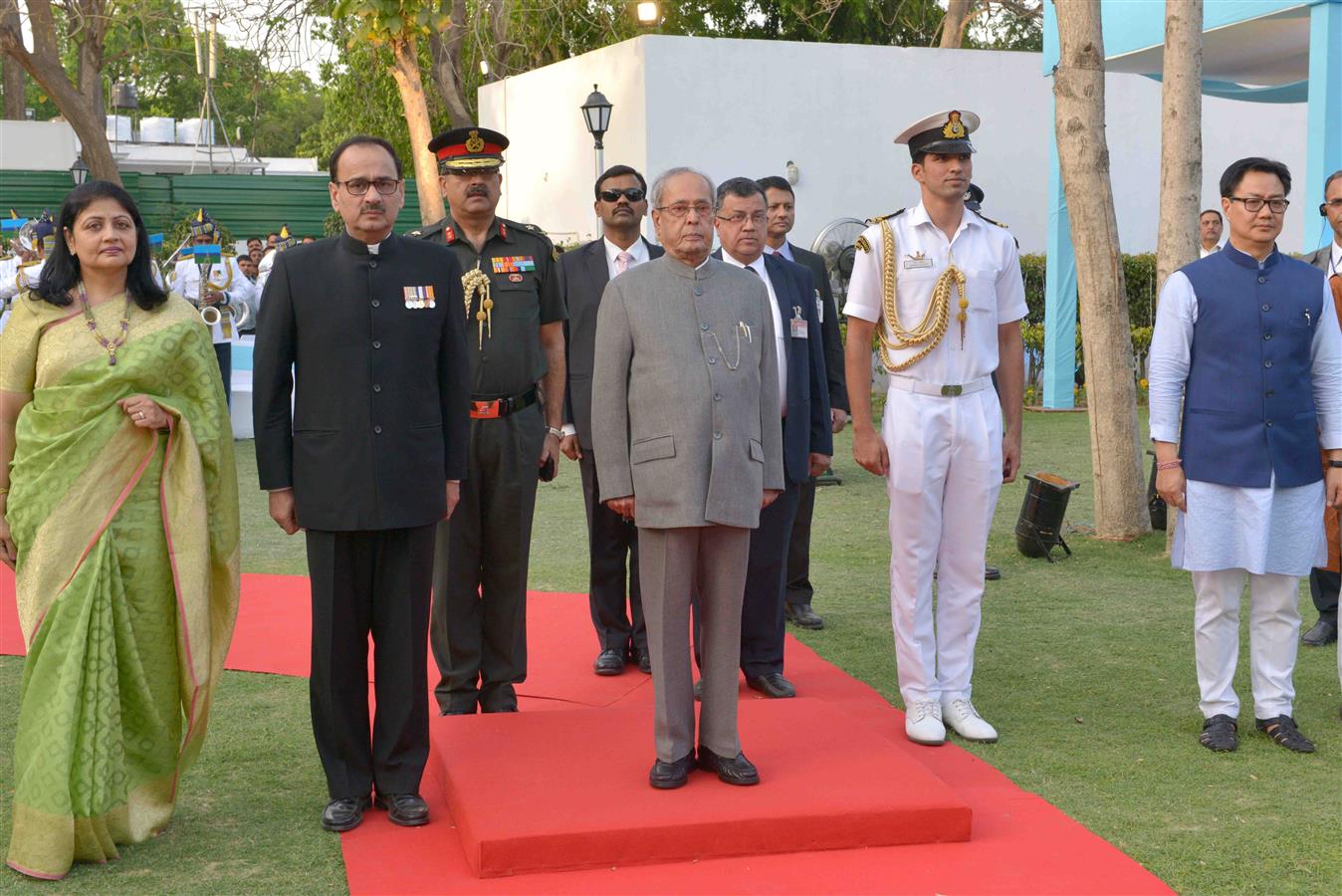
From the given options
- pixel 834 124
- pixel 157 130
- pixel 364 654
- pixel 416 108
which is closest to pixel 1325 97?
pixel 834 124

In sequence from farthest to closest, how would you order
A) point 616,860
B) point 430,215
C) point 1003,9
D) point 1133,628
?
point 1003,9
point 430,215
point 1133,628
point 616,860

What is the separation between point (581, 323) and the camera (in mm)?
6184

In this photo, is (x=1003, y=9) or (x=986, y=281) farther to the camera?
(x=1003, y=9)

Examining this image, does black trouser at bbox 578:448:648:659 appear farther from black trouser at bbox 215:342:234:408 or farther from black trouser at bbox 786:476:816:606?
black trouser at bbox 215:342:234:408

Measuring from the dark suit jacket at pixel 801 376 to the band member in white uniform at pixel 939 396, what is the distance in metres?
0.55

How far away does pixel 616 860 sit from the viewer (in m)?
4.00

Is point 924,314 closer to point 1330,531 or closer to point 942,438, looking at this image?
point 942,438

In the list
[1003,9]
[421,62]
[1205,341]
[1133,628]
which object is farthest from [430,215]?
[1003,9]

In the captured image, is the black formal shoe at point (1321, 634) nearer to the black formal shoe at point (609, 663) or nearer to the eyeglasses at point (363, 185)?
the black formal shoe at point (609, 663)

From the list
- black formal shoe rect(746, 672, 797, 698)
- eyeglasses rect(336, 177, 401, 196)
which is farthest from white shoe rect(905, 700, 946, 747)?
eyeglasses rect(336, 177, 401, 196)

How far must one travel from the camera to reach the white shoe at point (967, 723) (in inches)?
205

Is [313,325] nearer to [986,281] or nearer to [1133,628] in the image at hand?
[986,281]

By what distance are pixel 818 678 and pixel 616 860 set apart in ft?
7.20

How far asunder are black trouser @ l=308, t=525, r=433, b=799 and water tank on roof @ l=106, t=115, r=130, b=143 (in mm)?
39871
